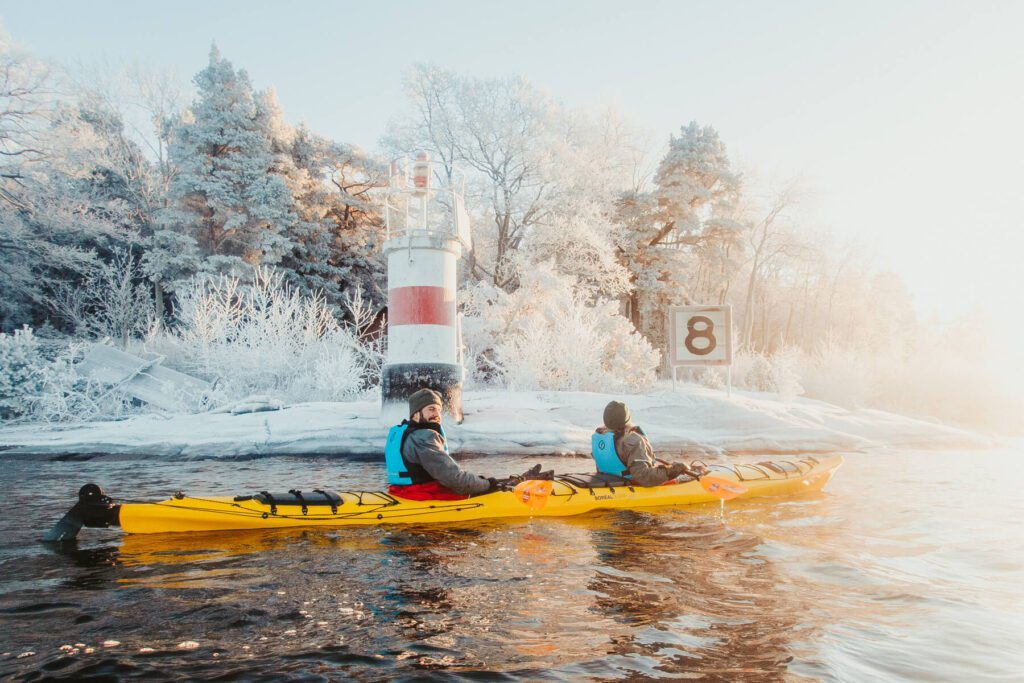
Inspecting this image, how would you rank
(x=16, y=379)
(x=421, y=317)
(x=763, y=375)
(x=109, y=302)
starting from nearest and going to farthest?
1. (x=421, y=317)
2. (x=16, y=379)
3. (x=763, y=375)
4. (x=109, y=302)

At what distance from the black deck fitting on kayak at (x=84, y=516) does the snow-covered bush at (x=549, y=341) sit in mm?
11154

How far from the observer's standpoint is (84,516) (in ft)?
17.7

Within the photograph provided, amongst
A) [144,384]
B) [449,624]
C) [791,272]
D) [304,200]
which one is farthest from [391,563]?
[791,272]

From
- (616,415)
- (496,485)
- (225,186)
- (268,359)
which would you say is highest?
(225,186)

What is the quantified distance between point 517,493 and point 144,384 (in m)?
10.8

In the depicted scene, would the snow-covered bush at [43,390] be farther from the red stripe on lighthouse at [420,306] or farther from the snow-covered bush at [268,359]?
the red stripe on lighthouse at [420,306]

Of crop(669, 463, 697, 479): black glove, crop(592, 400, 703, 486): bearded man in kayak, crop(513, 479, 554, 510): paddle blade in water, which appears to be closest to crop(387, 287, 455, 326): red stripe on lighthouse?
crop(592, 400, 703, 486): bearded man in kayak

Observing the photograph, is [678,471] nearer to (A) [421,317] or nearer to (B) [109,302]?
(A) [421,317]

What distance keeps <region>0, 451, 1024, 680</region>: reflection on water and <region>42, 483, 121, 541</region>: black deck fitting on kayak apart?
19cm

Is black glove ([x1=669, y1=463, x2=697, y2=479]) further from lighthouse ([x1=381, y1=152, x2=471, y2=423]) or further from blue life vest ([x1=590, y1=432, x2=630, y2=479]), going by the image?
lighthouse ([x1=381, y1=152, x2=471, y2=423])

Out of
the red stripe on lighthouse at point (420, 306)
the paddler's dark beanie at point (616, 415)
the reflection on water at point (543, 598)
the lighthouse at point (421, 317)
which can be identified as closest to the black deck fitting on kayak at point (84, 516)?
the reflection on water at point (543, 598)

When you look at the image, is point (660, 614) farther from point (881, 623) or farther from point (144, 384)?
Answer: point (144, 384)

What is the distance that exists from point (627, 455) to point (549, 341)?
10470 millimetres

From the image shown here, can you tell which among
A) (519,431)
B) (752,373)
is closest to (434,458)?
(519,431)
